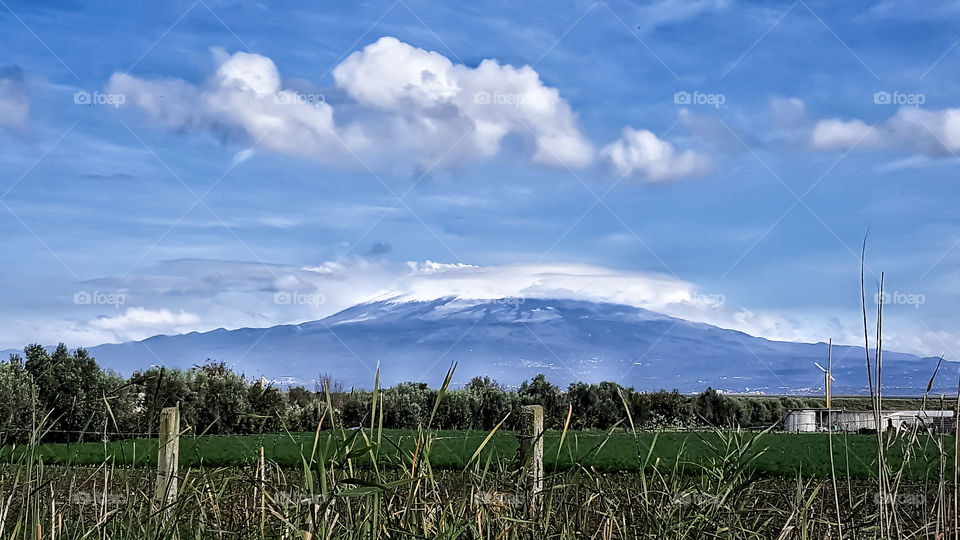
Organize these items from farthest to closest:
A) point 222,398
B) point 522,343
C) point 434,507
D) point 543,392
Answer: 1. point 522,343
2. point 543,392
3. point 222,398
4. point 434,507

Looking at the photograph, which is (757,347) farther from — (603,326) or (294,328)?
(294,328)

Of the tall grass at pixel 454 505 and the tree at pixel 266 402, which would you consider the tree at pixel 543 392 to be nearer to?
the tree at pixel 266 402

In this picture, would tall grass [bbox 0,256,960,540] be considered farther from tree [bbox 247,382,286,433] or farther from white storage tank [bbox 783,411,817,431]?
white storage tank [bbox 783,411,817,431]

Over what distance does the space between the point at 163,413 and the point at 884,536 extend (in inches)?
163

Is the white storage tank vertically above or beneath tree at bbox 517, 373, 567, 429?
beneath

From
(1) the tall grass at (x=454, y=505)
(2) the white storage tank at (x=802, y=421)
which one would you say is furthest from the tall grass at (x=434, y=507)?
(2) the white storage tank at (x=802, y=421)

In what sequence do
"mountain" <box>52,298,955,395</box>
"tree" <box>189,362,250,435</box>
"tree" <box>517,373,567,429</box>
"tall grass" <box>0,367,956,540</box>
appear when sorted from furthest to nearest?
"mountain" <box>52,298,955,395</box>, "tree" <box>517,373,567,429</box>, "tree" <box>189,362,250,435</box>, "tall grass" <box>0,367,956,540</box>

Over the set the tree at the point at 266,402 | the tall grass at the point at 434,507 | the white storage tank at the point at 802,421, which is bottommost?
the white storage tank at the point at 802,421

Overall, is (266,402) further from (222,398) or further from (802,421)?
(802,421)

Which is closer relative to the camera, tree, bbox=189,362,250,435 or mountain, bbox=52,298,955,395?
tree, bbox=189,362,250,435

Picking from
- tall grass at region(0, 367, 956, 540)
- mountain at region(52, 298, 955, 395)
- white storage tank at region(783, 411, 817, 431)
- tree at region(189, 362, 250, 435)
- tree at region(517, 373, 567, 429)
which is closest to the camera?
tall grass at region(0, 367, 956, 540)

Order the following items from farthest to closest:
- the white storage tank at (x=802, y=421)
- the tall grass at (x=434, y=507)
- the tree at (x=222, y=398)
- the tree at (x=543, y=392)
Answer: the white storage tank at (x=802, y=421)
the tree at (x=543, y=392)
the tree at (x=222, y=398)
the tall grass at (x=434, y=507)

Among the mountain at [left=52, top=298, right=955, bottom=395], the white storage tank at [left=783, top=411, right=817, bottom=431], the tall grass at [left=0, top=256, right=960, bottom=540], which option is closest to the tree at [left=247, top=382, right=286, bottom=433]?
the tall grass at [left=0, top=256, right=960, bottom=540]

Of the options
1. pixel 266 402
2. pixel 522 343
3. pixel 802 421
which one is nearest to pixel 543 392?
pixel 802 421
